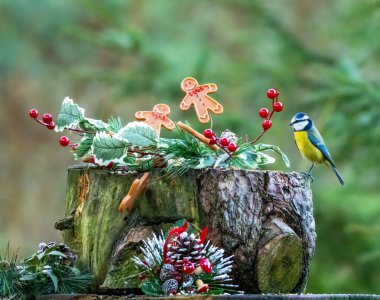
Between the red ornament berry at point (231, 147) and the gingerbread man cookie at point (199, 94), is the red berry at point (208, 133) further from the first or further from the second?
the gingerbread man cookie at point (199, 94)

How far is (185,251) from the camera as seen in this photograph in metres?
4.20

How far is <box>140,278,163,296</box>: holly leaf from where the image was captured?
4148 millimetres

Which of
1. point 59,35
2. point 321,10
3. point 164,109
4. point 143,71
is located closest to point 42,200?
point 59,35

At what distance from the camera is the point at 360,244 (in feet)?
39.0

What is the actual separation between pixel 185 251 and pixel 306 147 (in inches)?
66.1

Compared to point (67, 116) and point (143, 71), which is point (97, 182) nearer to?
point (67, 116)

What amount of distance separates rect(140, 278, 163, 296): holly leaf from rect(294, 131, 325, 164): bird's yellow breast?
1738mm

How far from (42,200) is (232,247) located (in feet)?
69.8

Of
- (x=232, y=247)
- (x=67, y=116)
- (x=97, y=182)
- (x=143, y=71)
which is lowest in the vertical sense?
(x=232, y=247)

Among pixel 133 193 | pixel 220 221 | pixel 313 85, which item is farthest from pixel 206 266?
pixel 313 85

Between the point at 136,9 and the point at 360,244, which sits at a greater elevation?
the point at 136,9

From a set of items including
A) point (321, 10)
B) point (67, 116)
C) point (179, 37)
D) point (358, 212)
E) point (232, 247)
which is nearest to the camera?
point (232, 247)

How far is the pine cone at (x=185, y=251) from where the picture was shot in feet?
13.8

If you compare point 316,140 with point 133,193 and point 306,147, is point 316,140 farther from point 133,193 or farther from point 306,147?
point 133,193
